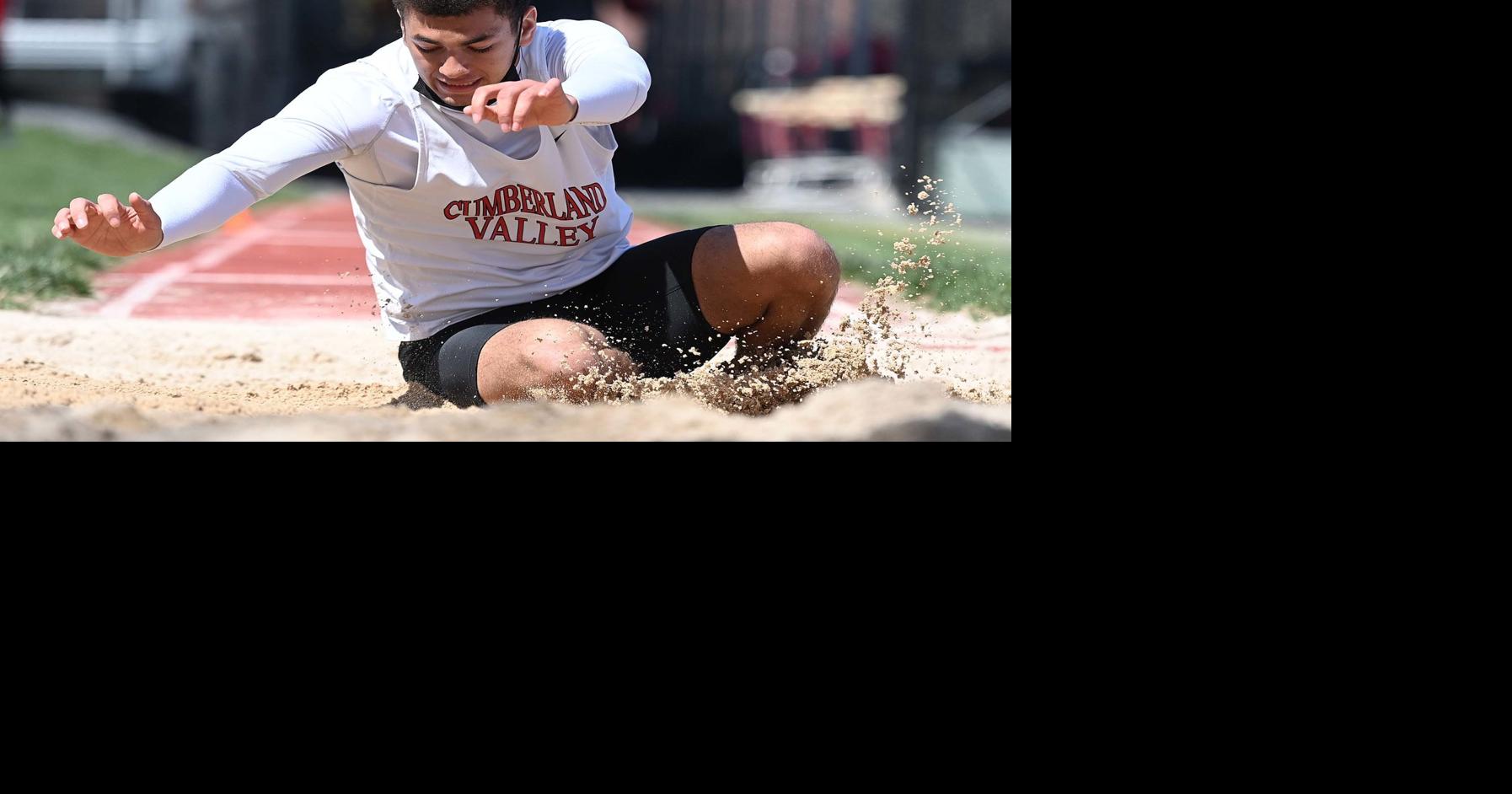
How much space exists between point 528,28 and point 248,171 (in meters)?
0.53

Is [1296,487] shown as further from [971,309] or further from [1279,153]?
[971,309]

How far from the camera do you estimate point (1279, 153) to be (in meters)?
1.53

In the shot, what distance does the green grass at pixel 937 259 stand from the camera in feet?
13.3

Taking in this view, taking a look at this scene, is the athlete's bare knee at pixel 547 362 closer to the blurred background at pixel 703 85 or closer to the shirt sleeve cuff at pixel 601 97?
the shirt sleeve cuff at pixel 601 97

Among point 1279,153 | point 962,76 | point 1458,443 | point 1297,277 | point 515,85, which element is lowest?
point 1458,443

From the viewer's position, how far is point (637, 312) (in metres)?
2.45

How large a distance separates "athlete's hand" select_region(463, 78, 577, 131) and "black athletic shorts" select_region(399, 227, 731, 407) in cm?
55

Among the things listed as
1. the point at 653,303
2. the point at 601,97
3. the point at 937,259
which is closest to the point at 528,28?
the point at 601,97

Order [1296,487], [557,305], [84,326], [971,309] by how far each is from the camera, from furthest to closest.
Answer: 1. [971,309]
2. [84,326]
3. [557,305]
4. [1296,487]

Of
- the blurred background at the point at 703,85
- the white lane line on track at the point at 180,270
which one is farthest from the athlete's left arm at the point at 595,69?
the blurred background at the point at 703,85

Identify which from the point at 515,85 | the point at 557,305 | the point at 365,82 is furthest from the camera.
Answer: the point at 557,305

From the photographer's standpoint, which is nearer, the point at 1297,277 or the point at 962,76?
the point at 1297,277

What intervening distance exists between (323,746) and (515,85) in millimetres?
898

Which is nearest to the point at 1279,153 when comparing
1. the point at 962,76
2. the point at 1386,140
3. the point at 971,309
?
the point at 1386,140
